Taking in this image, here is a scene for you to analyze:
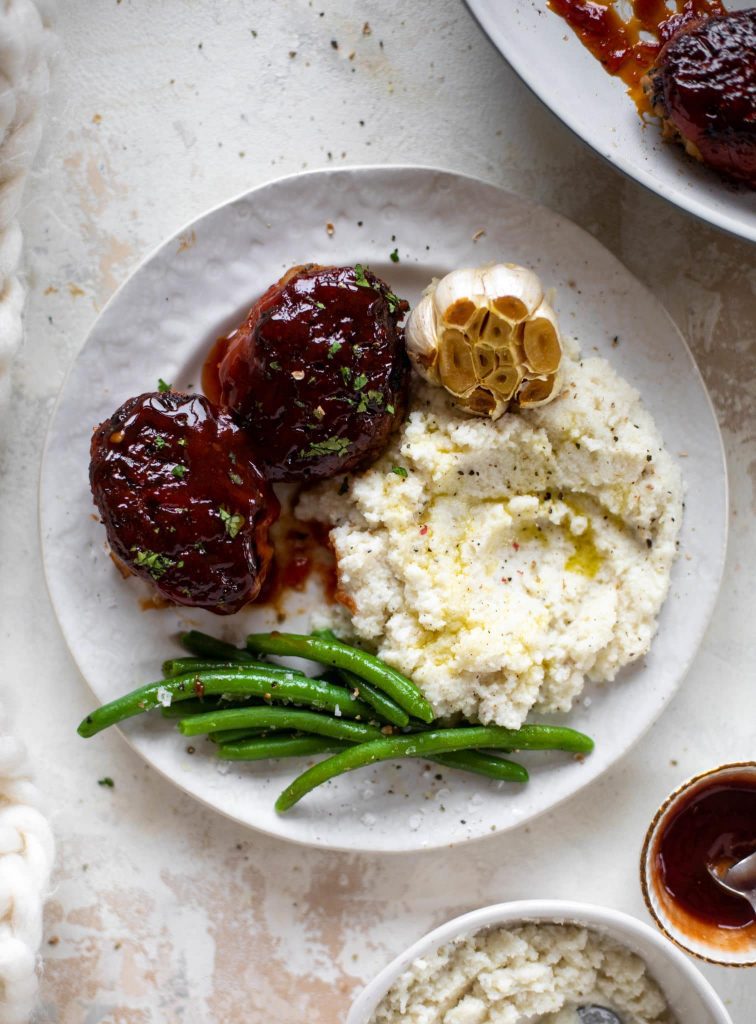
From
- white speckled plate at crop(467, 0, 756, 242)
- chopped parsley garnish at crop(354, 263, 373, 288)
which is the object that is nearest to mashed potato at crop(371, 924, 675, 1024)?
chopped parsley garnish at crop(354, 263, 373, 288)

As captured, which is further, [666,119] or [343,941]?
[343,941]

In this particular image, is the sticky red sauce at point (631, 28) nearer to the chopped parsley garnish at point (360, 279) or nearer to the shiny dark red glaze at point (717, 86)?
the shiny dark red glaze at point (717, 86)

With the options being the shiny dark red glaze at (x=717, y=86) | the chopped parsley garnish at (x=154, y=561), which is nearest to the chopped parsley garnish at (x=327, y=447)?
the chopped parsley garnish at (x=154, y=561)

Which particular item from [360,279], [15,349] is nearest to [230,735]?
[15,349]

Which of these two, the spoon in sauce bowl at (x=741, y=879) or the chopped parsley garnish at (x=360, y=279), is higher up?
the chopped parsley garnish at (x=360, y=279)

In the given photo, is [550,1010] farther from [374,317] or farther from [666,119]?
[666,119]

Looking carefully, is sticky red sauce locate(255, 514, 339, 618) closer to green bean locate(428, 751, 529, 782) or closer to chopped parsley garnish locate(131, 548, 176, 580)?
chopped parsley garnish locate(131, 548, 176, 580)

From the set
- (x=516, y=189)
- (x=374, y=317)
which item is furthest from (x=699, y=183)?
(x=374, y=317)
